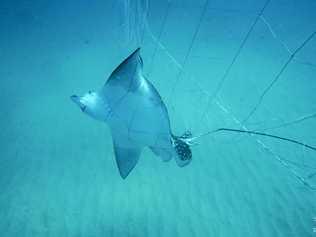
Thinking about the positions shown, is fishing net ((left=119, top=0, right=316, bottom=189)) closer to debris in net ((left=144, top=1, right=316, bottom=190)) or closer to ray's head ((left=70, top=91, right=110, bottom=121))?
debris in net ((left=144, top=1, right=316, bottom=190))

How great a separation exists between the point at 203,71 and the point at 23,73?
21.3ft

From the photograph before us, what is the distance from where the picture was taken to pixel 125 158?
4703 mm

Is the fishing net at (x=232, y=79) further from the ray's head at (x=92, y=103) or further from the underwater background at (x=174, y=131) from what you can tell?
the ray's head at (x=92, y=103)

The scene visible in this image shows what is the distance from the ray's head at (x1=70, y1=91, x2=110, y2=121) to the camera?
156 inches

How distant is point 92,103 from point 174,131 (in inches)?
154

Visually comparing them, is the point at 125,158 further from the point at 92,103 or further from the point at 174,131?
the point at 174,131

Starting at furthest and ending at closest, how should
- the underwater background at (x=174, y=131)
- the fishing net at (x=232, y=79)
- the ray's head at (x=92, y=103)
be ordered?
the fishing net at (x=232, y=79) < the underwater background at (x=174, y=131) < the ray's head at (x=92, y=103)

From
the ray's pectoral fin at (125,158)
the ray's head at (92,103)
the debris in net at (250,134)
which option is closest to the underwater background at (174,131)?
the debris in net at (250,134)

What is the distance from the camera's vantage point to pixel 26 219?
526 centimetres

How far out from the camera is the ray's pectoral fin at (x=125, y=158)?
4.66 meters

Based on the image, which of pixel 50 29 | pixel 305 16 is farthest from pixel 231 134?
pixel 305 16

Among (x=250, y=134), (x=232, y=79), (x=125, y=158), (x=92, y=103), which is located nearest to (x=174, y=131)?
(x=250, y=134)

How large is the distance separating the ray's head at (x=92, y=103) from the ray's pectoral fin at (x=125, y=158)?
31.7 inches

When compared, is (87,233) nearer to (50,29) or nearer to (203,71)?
(203,71)
